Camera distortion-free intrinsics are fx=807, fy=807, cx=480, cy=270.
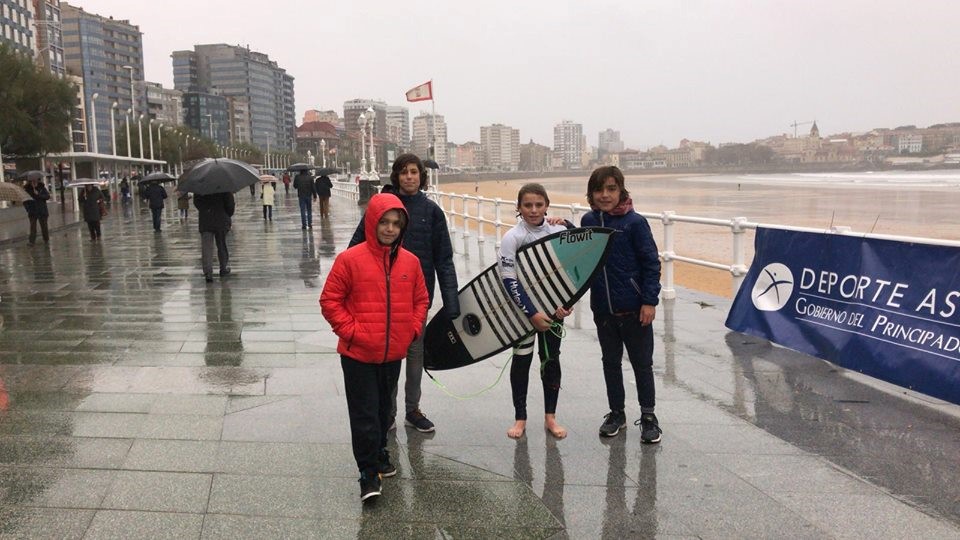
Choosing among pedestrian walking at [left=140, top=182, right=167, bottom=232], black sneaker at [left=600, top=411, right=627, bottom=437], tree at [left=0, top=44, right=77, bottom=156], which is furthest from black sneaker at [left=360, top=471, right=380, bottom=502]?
tree at [left=0, top=44, right=77, bottom=156]

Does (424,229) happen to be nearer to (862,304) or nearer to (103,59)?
(862,304)

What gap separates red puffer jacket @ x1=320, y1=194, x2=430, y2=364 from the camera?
3.61 meters

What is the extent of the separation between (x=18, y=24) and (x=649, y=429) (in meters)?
97.7

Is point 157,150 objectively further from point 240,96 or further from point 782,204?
point 240,96

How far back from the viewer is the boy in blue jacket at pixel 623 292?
4395mm

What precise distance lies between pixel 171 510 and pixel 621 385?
2.44 metres

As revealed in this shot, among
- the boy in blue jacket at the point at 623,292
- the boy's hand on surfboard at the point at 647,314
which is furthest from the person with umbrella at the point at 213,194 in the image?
the boy's hand on surfboard at the point at 647,314

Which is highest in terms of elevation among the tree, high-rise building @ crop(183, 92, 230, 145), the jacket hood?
high-rise building @ crop(183, 92, 230, 145)

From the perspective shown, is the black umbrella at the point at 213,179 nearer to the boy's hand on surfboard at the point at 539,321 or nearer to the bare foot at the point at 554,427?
the bare foot at the point at 554,427

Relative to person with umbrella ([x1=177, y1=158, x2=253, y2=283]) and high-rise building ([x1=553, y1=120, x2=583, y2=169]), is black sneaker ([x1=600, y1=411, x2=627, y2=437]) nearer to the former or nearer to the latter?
person with umbrella ([x1=177, y1=158, x2=253, y2=283])

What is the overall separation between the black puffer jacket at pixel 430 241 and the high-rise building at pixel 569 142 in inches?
7255

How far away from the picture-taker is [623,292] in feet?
14.6

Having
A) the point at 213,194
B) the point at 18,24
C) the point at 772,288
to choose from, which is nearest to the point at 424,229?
the point at 772,288

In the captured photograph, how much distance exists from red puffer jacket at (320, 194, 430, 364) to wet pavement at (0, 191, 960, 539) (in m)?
0.70
